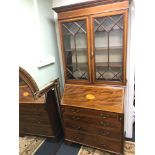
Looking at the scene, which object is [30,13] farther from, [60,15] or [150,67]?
[150,67]

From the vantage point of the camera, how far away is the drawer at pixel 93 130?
176 centimetres

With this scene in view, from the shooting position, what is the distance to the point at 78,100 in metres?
1.90

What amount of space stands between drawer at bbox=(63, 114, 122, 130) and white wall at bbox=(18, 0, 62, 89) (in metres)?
0.57

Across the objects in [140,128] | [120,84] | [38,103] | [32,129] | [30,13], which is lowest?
[32,129]

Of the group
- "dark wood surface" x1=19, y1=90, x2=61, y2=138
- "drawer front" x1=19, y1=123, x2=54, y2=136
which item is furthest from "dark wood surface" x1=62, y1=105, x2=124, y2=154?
"drawer front" x1=19, y1=123, x2=54, y2=136

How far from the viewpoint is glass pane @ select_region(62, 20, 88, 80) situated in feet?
6.20

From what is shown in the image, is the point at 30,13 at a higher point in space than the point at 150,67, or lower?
higher

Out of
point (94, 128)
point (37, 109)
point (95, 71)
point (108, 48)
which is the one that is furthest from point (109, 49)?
point (37, 109)

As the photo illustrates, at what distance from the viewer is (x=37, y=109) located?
1500mm

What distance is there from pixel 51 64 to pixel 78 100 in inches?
25.2

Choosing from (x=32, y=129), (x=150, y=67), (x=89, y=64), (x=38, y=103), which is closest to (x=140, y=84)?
(x=150, y=67)

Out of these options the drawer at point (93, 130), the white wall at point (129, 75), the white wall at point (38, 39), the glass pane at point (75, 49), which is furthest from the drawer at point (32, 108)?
the white wall at point (129, 75)

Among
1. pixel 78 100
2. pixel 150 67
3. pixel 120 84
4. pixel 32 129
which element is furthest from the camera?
pixel 78 100

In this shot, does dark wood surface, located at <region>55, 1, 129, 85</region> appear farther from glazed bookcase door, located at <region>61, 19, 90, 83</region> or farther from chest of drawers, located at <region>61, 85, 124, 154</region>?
chest of drawers, located at <region>61, 85, 124, 154</region>
